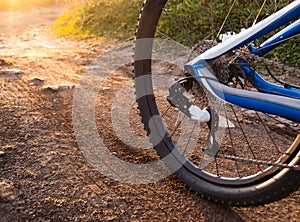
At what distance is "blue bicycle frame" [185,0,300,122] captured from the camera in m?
1.55

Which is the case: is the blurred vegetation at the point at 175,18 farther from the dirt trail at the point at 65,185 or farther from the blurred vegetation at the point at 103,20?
the dirt trail at the point at 65,185

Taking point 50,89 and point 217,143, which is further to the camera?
point 50,89

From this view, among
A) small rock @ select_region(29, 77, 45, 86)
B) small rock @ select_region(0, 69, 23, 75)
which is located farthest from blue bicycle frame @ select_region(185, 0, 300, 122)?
small rock @ select_region(0, 69, 23, 75)

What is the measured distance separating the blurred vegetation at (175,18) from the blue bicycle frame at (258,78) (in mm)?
1267

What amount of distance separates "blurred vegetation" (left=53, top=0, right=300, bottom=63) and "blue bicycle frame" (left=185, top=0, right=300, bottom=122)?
4.16 ft

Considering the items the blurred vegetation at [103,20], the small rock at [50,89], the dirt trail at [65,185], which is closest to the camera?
the dirt trail at [65,185]

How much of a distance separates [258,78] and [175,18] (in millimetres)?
3457

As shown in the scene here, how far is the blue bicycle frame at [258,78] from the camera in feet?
5.10

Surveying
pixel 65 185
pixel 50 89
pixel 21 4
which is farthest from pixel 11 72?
pixel 21 4

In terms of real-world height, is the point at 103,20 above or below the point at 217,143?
above

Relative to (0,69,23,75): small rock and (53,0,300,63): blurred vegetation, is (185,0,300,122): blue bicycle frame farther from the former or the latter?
(0,69,23,75): small rock

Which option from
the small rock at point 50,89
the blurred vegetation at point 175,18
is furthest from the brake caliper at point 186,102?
the small rock at point 50,89

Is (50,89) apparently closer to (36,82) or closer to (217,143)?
(36,82)

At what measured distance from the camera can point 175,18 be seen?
5.09 meters
